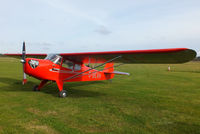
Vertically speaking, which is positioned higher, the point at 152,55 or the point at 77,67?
the point at 152,55

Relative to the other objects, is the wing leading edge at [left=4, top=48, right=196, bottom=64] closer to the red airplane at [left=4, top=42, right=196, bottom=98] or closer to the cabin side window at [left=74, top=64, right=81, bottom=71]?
the red airplane at [left=4, top=42, right=196, bottom=98]

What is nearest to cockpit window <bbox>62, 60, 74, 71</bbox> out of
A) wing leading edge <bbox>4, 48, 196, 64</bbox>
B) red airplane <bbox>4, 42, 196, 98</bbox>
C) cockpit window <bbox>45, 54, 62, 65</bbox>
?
red airplane <bbox>4, 42, 196, 98</bbox>

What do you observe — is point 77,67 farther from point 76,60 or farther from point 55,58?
point 55,58

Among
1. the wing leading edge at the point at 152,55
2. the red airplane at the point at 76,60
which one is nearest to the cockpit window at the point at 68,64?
the red airplane at the point at 76,60

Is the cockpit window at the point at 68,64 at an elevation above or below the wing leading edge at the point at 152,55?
below

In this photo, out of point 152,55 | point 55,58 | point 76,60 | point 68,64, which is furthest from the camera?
point 76,60

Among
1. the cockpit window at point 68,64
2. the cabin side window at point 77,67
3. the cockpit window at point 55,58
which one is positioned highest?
the cockpit window at point 55,58

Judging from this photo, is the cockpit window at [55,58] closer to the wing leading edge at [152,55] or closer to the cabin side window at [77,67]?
the wing leading edge at [152,55]

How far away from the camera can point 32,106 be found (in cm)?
527

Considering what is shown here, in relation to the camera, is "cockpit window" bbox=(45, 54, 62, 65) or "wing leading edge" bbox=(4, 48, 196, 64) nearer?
"wing leading edge" bbox=(4, 48, 196, 64)

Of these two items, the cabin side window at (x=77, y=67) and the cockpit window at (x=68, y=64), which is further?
the cabin side window at (x=77, y=67)

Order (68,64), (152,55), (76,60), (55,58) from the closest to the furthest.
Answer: (152,55) < (55,58) < (68,64) < (76,60)

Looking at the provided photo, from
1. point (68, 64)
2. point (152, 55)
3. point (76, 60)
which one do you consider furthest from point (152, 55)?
point (68, 64)

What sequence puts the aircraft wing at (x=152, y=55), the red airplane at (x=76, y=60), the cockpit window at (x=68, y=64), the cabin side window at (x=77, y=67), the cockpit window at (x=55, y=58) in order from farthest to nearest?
the cabin side window at (x=77, y=67)
the cockpit window at (x=68, y=64)
the cockpit window at (x=55, y=58)
the red airplane at (x=76, y=60)
the aircraft wing at (x=152, y=55)
